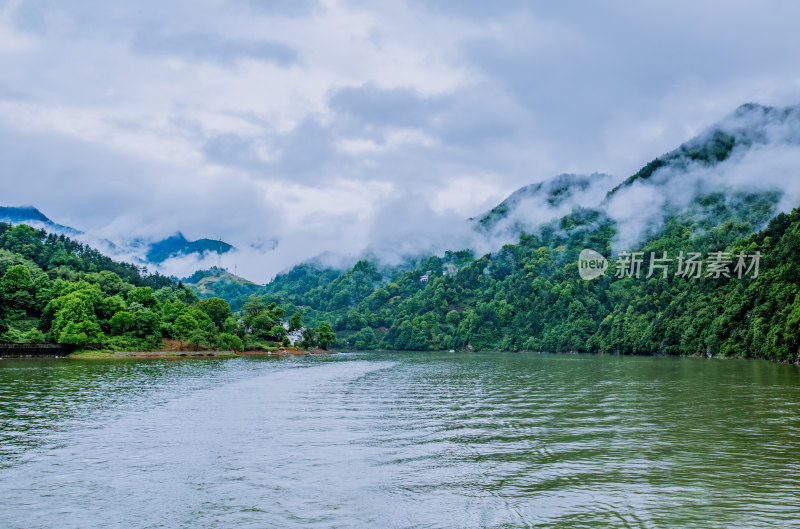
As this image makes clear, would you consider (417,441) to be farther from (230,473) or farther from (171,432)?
(171,432)

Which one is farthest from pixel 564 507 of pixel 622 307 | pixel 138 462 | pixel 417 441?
pixel 622 307

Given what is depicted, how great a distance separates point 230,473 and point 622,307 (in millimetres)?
183210

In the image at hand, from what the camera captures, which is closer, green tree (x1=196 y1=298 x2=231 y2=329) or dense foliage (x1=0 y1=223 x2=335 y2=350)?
dense foliage (x1=0 y1=223 x2=335 y2=350)

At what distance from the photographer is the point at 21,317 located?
409 ft

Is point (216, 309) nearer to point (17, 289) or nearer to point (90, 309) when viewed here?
point (90, 309)

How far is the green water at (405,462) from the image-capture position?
50.4 ft

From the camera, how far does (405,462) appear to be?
21.4 meters

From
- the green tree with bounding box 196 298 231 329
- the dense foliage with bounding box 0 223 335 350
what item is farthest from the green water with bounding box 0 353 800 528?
the green tree with bounding box 196 298 231 329

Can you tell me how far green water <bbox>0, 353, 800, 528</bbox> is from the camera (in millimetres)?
15375

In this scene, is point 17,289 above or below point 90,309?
above

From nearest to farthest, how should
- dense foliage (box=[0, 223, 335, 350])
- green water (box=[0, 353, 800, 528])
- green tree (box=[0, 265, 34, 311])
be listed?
green water (box=[0, 353, 800, 528])
dense foliage (box=[0, 223, 335, 350])
green tree (box=[0, 265, 34, 311])

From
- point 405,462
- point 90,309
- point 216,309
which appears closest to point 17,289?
point 90,309

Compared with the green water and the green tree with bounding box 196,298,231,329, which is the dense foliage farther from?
the green water

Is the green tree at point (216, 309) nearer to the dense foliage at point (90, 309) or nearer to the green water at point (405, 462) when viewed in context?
the dense foliage at point (90, 309)
